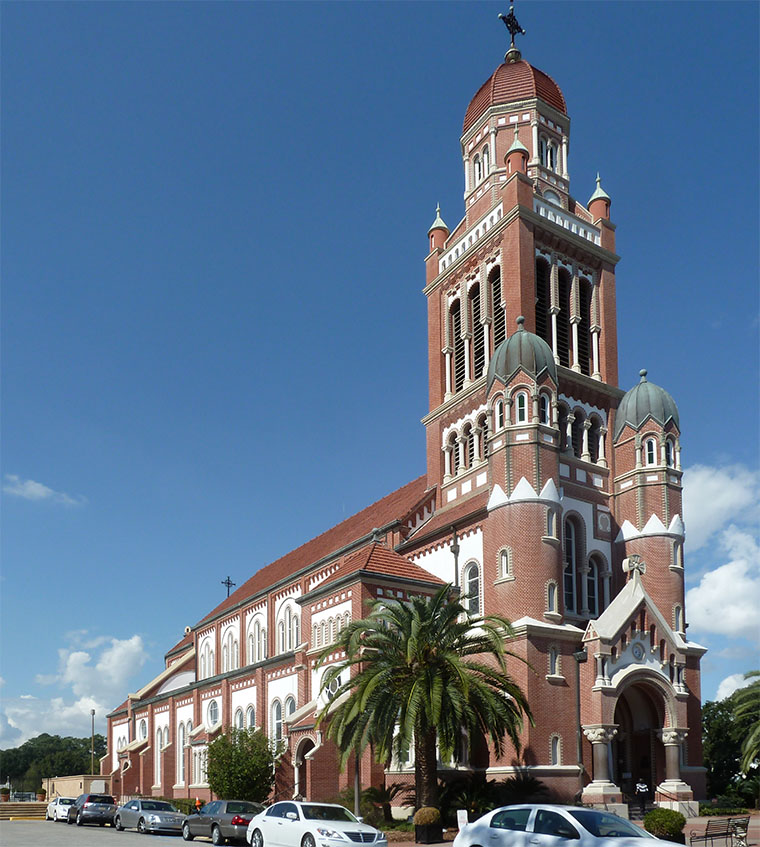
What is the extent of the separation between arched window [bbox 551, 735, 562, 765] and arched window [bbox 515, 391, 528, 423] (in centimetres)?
1161

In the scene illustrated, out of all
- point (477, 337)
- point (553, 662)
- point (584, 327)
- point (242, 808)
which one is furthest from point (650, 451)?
point (242, 808)

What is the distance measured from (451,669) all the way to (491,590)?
8023 millimetres

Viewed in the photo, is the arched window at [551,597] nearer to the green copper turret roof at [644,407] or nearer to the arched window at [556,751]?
the arched window at [556,751]

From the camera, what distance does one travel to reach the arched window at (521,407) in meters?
37.1

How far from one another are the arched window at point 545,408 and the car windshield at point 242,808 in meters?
17.5

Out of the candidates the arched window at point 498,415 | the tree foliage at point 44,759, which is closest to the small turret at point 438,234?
the arched window at point 498,415

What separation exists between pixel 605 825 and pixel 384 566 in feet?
70.6

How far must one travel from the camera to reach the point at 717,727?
5434 centimetres

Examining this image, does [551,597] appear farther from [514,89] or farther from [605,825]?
[514,89]

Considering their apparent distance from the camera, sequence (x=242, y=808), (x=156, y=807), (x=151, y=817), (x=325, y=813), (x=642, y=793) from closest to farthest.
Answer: (x=325, y=813), (x=242, y=808), (x=642, y=793), (x=151, y=817), (x=156, y=807)

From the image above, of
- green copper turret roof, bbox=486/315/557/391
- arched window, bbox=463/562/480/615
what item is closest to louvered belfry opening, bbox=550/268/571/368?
green copper turret roof, bbox=486/315/557/391

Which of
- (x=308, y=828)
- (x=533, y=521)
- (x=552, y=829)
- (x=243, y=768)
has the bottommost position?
(x=243, y=768)

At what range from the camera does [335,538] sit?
5297cm

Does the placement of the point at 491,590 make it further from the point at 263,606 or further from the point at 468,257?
the point at 263,606
